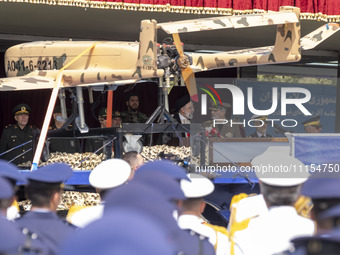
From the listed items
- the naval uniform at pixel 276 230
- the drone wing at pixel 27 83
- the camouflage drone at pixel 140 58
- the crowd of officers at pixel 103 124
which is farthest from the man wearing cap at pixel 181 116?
the naval uniform at pixel 276 230

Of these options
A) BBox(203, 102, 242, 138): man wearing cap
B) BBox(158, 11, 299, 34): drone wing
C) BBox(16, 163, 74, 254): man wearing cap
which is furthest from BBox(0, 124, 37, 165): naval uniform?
BBox(16, 163, 74, 254): man wearing cap

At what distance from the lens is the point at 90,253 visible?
4.24ft

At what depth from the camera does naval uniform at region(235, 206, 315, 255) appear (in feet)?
8.89

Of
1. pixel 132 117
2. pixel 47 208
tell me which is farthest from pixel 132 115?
pixel 47 208

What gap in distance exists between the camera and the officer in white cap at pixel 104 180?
123 inches

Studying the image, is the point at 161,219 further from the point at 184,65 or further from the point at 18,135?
the point at 18,135

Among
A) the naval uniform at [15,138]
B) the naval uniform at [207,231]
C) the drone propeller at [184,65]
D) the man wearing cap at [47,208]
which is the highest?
the drone propeller at [184,65]

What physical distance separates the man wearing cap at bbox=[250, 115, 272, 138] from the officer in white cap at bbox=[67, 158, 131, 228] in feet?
13.0

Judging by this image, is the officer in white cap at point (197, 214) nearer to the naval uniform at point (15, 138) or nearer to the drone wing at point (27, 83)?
the drone wing at point (27, 83)

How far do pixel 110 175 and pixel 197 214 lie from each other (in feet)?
2.01

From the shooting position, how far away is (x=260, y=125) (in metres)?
7.15

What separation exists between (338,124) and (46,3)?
21.3 ft

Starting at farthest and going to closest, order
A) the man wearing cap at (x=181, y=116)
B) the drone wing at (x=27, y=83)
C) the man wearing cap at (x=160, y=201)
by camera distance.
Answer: the man wearing cap at (x=181, y=116), the drone wing at (x=27, y=83), the man wearing cap at (x=160, y=201)

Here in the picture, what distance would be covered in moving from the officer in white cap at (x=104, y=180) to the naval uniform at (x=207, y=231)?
51 centimetres
